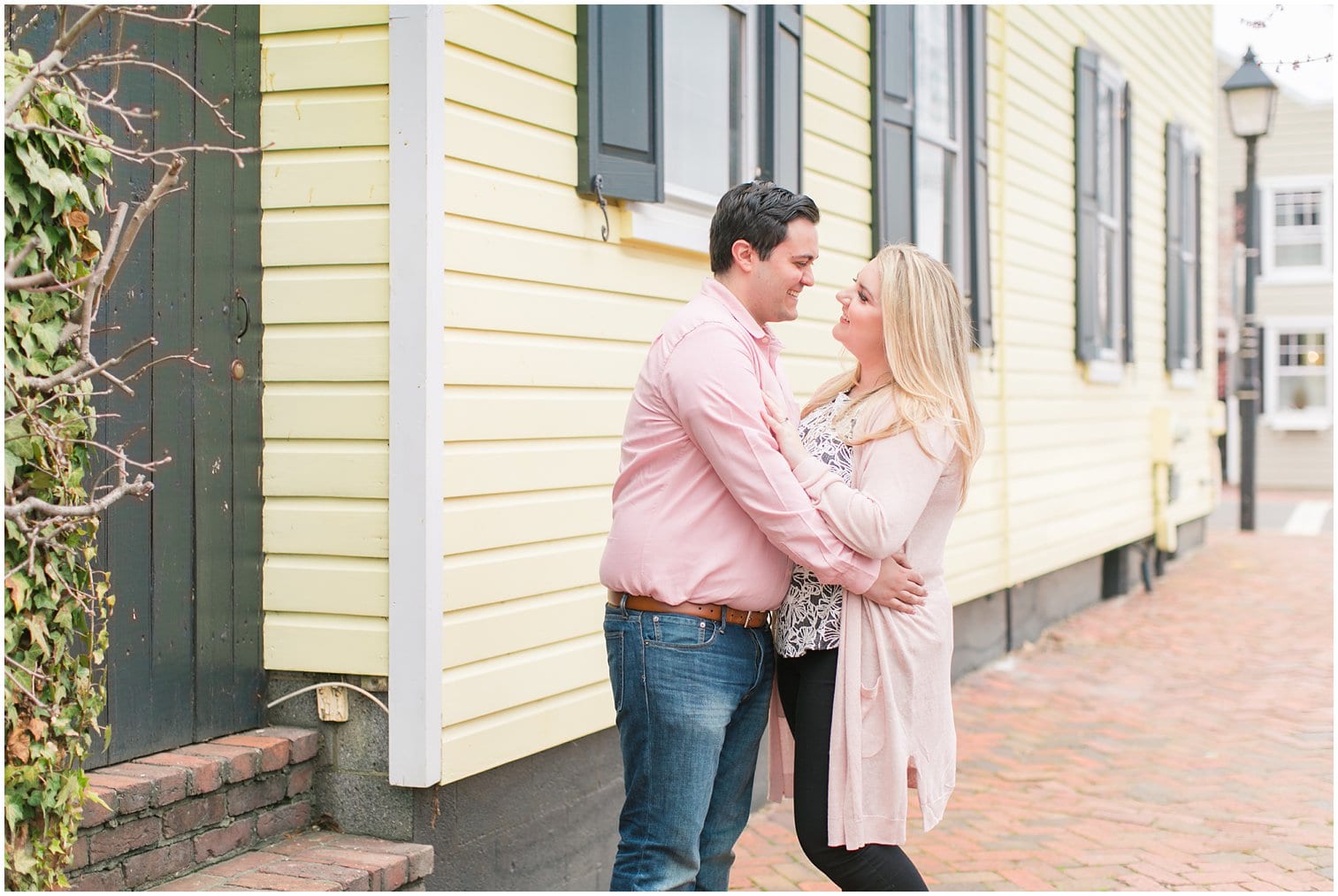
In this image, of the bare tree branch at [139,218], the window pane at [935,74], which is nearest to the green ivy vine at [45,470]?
the bare tree branch at [139,218]

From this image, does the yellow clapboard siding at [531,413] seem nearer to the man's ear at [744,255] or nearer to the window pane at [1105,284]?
the man's ear at [744,255]

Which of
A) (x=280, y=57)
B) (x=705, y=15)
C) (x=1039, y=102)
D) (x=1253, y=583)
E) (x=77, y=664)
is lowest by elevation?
(x=1253, y=583)

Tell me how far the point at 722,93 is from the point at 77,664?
360 centimetres

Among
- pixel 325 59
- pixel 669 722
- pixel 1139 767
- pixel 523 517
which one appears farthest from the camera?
pixel 1139 767

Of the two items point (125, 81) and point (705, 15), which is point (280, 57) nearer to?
point (125, 81)

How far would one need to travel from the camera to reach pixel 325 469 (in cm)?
402

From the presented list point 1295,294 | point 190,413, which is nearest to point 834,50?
point 190,413

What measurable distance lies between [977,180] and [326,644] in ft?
18.5

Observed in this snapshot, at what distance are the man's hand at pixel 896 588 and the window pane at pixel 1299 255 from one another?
983 inches

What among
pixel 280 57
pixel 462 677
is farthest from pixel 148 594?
pixel 280 57

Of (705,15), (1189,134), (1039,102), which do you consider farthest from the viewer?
(1189,134)

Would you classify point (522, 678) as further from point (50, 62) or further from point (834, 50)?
point (834, 50)

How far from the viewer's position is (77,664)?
284cm

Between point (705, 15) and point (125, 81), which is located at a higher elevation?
point (705, 15)
